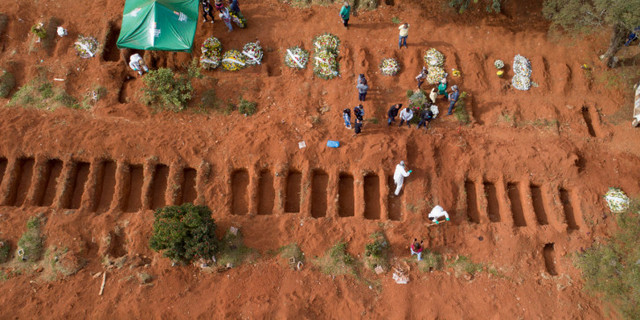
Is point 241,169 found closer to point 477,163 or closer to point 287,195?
point 287,195

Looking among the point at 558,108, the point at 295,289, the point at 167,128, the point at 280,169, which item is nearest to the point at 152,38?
the point at 167,128

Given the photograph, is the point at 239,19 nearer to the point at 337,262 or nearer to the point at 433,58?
the point at 433,58

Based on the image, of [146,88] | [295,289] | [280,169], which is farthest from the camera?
[146,88]

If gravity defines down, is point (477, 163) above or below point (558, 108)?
below

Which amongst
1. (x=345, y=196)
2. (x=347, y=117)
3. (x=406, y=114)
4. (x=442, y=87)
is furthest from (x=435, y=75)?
(x=345, y=196)

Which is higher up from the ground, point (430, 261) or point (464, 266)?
point (430, 261)

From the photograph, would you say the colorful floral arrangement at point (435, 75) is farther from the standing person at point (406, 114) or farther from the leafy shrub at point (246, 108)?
the leafy shrub at point (246, 108)
